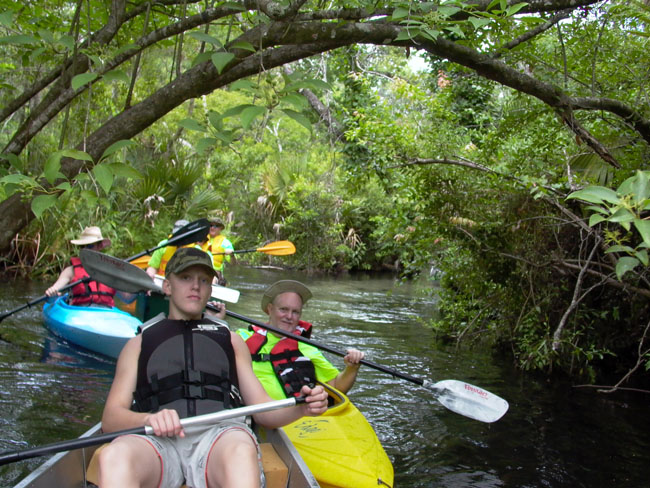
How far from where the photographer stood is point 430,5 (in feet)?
8.19

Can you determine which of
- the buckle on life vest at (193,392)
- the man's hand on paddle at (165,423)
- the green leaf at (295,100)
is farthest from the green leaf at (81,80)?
the buckle on life vest at (193,392)

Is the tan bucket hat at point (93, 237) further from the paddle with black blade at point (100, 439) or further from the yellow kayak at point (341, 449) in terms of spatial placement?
the paddle with black blade at point (100, 439)

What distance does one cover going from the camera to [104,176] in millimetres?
2098

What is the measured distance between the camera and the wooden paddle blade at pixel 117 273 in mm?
4949

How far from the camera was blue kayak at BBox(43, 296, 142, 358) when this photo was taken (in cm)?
699

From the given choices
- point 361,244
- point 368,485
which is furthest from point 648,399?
point 361,244

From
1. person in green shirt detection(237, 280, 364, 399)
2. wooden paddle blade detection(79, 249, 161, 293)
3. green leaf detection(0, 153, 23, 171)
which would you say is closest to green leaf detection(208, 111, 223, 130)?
green leaf detection(0, 153, 23, 171)

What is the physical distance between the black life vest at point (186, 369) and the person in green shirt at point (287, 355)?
1152 millimetres

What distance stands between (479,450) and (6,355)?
511 centimetres

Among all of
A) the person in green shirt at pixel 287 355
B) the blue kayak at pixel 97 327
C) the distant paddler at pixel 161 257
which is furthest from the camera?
the distant paddler at pixel 161 257

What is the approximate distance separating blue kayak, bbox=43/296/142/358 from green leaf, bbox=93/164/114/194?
499cm

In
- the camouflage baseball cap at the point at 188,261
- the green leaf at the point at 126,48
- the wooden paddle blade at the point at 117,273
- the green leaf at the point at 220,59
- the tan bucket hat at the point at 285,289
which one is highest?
the green leaf at the point at 126,48

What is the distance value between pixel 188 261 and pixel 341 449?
4.59 feet

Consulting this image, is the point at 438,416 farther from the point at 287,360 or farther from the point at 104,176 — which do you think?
the point at 104,176
